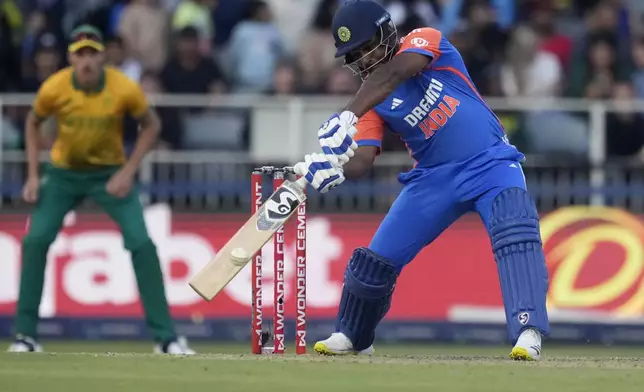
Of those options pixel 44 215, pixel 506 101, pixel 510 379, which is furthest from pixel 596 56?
pixel 510 379

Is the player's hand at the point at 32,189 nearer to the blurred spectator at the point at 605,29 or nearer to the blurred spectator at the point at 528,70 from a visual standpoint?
the blurred spectator at the point at 528,70

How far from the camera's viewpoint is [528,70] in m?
16.2

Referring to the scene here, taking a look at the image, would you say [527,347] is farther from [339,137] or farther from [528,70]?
[528,70]

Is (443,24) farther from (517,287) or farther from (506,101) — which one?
(517,287)

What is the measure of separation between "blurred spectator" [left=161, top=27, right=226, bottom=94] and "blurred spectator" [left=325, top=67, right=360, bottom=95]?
110 cm

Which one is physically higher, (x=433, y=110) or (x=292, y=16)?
(x=292, y=16)

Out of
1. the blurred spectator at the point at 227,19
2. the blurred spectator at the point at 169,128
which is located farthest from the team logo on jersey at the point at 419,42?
the blurred spectator at the point at 227,19

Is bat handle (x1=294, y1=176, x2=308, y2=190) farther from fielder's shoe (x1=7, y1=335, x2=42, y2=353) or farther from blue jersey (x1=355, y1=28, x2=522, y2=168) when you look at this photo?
fielder's shoe (x1=7, y1=335, x2=42, y2=353)

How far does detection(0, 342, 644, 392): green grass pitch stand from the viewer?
777cm

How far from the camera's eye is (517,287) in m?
9.02

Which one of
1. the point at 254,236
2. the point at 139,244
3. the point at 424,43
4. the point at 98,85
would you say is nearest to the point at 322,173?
the point at 254,236

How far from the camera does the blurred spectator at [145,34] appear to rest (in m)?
16.4

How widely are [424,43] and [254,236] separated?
1433 mm

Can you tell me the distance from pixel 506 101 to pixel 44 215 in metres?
4.82
